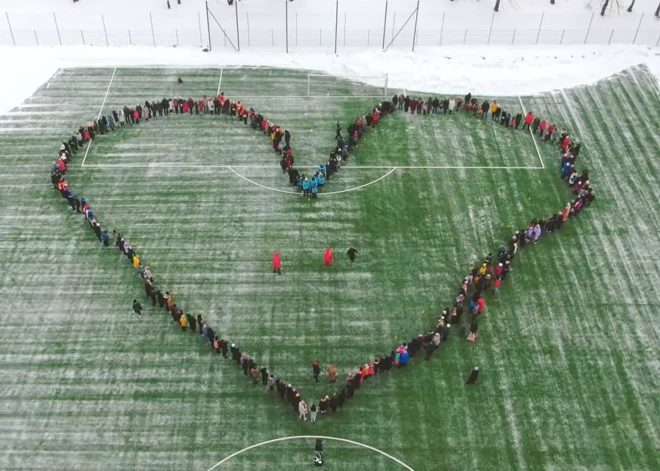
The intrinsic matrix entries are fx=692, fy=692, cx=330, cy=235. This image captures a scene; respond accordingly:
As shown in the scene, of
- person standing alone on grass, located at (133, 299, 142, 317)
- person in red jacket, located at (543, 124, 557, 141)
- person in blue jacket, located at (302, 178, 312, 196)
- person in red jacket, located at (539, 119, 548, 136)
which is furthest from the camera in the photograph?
person in red jacket, located at (539, 119, 548, 136)

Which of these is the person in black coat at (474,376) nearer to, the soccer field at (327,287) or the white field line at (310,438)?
the soccer field at (327,287)

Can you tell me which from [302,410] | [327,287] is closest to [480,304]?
[327,287]

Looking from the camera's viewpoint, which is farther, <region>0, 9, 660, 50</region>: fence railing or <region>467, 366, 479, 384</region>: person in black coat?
<region>0, 9, 660, 50</region>: fence railing

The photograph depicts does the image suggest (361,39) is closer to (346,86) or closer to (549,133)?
(346,86)

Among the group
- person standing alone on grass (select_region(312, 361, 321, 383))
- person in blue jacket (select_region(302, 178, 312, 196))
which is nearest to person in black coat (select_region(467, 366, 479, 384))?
person standing alone on grass (select_region(312, 361, 321, 383))

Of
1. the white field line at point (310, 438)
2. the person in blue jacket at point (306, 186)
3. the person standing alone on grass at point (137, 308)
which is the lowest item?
the white field line at point (310, 438)

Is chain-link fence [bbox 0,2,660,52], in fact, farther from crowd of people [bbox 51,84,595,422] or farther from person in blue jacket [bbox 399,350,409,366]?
person in blue jacket [bbox 399,350,409,366]

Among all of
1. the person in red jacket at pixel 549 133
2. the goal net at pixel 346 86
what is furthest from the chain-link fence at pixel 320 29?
the person in red jacket at pixel 549 133

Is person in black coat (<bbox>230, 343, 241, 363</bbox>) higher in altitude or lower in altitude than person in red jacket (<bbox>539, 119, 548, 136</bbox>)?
lower
